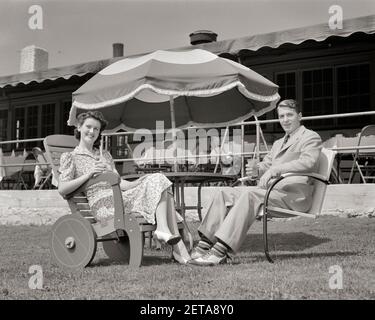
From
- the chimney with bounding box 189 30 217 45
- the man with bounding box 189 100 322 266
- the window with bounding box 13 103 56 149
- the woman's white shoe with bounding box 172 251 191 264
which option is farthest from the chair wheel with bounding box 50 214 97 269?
the window with bounding box 13 103 56 149

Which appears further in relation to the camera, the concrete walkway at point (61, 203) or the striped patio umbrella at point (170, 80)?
the concrete walkway at point (61, 203)

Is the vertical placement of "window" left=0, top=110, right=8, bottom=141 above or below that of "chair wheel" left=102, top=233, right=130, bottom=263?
above

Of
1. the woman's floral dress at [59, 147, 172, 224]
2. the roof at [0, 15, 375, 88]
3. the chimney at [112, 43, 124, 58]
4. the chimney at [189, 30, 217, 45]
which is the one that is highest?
the chimney at [112, 43, 124, 58]

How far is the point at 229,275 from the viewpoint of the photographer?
12.1 ft

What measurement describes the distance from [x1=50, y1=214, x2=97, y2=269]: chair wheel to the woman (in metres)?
0.21

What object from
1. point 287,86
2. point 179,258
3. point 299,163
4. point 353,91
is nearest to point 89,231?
point 179,258

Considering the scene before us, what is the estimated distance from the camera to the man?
417 centimetres

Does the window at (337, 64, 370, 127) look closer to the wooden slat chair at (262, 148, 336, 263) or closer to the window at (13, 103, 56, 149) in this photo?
the wooden slat chair at (262, 148, 336, 263)

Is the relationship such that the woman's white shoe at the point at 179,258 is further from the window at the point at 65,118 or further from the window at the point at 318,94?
the window at the point at 65,118

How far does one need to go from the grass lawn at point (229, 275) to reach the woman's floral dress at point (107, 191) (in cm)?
45

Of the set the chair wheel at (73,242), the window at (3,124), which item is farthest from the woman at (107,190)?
the window at (3,124)

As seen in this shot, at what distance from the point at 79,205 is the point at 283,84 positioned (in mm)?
7084

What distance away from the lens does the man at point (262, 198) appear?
13.7 feet

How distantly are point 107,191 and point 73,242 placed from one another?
1.67 feet
